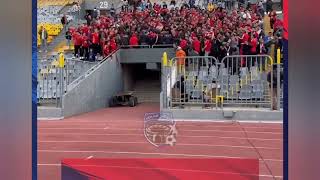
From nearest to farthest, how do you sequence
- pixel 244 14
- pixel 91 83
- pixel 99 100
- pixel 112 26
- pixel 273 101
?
pixel 244 14
pixel 112 26
pixel 273 101
pixel 99 100
pixel 91 83

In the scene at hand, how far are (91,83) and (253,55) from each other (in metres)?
3.55

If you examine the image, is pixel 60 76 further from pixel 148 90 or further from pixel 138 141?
pixel 138 141

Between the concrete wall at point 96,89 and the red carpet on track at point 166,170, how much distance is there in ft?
9.39

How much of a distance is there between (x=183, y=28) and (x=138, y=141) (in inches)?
62.8

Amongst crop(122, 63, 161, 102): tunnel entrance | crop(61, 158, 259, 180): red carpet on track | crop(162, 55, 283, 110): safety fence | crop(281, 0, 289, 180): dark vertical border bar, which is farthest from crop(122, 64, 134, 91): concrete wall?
crop(281, 0, 289, 180): dark vertical border bar

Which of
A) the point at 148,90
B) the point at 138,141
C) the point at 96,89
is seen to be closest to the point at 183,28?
the point at 148,90

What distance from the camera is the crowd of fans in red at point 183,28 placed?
556 cm

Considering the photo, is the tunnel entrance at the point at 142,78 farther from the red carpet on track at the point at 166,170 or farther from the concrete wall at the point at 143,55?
the red carpet on track at the point at 166,170

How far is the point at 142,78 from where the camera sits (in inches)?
234

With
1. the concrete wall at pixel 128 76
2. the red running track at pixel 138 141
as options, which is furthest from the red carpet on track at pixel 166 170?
the concrete wall at pixel 128 76

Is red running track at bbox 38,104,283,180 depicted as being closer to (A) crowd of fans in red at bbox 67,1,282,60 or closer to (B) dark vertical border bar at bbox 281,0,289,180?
(A) crowd of fans in red at bbox 67,1,282,60

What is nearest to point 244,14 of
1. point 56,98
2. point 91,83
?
point 91,83
